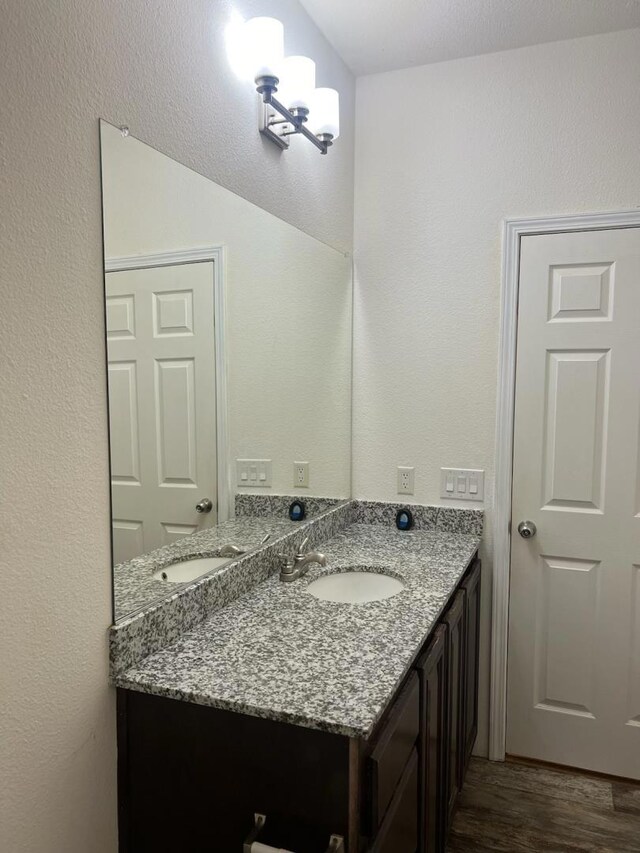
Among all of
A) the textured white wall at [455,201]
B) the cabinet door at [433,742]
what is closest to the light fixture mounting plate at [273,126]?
the textured white wall at [455,201]

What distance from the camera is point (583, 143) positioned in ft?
7.52

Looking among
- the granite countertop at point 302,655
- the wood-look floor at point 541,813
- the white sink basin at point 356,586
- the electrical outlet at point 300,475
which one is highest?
the electrical outlet at point 300,475

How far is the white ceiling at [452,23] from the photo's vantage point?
6.81ft

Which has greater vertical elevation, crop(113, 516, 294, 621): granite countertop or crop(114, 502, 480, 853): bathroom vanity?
crop(113, 516, 294, 621): granite countertop

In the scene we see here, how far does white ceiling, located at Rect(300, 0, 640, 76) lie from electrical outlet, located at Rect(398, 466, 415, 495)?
62.9 inches

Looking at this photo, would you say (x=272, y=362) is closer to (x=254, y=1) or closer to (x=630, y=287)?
(x=254, y=1)

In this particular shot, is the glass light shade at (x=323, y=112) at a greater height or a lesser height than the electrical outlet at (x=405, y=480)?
greater

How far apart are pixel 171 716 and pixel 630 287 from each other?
2.03 meters

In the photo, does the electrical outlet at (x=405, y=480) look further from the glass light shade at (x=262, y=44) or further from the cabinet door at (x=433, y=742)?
the glass light shade at (x=262, y=44)

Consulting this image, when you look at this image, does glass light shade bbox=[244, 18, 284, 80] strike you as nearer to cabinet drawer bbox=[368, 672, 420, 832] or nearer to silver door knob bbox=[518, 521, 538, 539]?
cabinet drawer bbox=[368, 672, 420, 832]

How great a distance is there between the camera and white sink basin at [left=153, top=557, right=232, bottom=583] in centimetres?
151

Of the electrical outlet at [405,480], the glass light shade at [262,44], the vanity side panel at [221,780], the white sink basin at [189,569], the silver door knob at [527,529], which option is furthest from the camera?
the electrical outlet at [405,480]

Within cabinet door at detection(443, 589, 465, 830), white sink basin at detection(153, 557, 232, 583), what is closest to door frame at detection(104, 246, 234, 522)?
→ white sink basin at detection(153, 557, 232, 583)

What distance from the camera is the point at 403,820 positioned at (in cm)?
143
